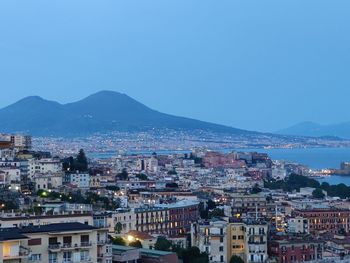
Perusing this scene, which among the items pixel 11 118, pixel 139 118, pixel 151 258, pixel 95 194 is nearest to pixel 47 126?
pixel 11 118

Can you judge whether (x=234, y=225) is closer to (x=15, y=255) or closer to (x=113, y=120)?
(x=15, y=255)

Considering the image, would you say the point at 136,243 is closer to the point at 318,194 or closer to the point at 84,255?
the point at 84,255

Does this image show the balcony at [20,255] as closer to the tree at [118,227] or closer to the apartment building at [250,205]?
the tree at [118,227]

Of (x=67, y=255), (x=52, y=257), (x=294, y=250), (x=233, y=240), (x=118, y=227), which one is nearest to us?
(x=52, y=257)

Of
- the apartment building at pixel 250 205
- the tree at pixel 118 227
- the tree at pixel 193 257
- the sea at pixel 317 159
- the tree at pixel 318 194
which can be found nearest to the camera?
the tree at pixel 193 257

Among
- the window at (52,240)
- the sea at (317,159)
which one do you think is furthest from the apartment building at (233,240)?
the sea at (317,159)

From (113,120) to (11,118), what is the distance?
15803 mm

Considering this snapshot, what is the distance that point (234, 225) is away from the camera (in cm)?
1838

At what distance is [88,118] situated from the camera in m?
133

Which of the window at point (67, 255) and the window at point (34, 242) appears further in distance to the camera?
the window at point (67, 255)

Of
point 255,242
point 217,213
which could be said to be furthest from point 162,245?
point 217,213

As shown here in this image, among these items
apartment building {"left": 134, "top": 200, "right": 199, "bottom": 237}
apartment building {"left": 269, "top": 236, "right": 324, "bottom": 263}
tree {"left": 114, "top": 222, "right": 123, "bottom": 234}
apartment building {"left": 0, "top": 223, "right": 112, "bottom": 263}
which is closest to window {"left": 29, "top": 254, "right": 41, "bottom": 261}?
apartment building {"left": 0, "top": 223, "right": 112, "bottom": 263}

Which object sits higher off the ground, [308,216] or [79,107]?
[79,107]

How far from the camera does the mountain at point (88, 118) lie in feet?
414
